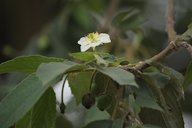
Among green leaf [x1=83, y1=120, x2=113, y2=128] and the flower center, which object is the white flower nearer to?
the flower center

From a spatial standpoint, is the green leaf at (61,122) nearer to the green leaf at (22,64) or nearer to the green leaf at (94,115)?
the green leaf at (94,115)

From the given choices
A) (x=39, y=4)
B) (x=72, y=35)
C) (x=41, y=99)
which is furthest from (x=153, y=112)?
(x=39, y=4)

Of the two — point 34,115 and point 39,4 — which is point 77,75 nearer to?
point 34,115

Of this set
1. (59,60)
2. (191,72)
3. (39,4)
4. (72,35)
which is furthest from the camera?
(39,4)

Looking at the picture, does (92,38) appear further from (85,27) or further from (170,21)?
(85,27)

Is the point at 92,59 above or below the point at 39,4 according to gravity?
below

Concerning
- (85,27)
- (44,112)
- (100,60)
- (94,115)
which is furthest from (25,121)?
Answer: (85,27)
